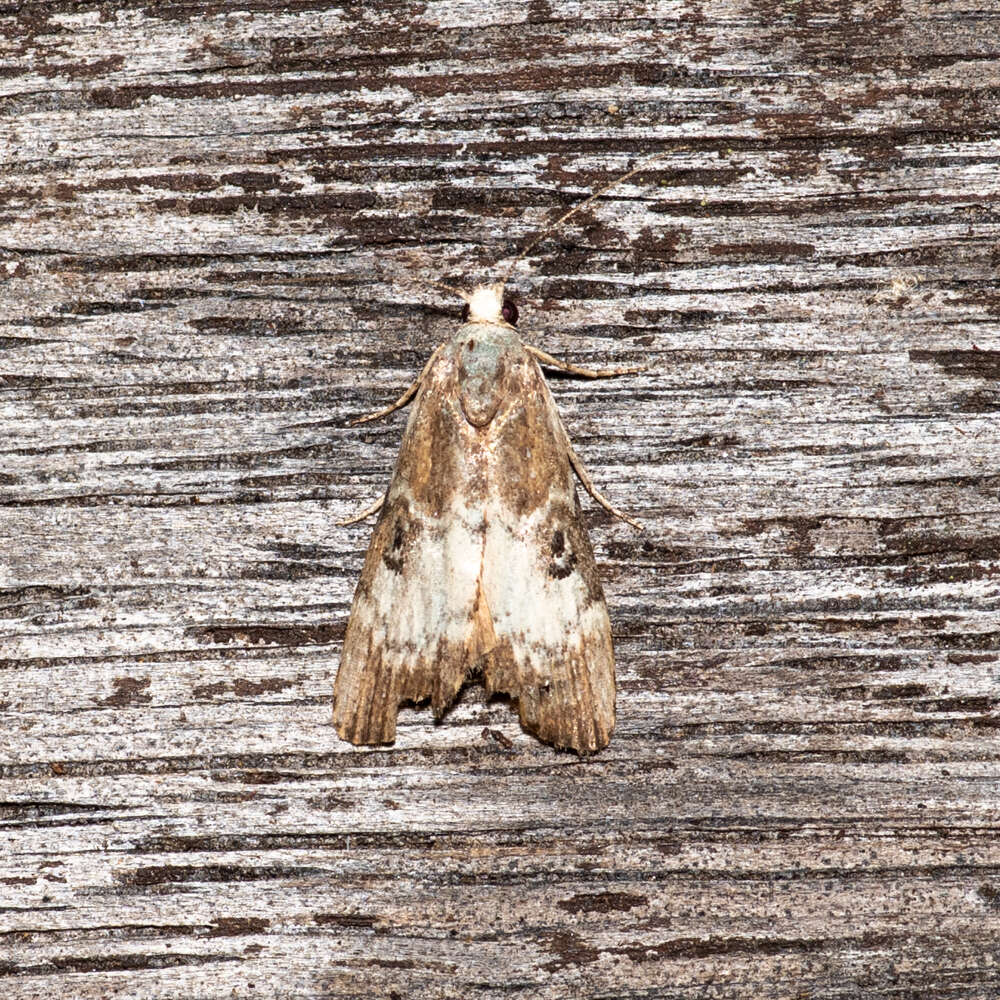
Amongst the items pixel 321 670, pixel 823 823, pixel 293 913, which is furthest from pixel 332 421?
pixel 823 823

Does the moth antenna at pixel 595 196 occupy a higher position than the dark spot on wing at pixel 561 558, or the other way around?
the moth antenna at pixel 595 196

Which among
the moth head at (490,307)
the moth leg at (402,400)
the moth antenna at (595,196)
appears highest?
the moth antenna at (595,196)

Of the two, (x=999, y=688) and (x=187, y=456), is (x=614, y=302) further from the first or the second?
(x=999, y=688)

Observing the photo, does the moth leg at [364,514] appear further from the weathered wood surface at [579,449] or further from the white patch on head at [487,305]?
the white patch on head at [487,305]

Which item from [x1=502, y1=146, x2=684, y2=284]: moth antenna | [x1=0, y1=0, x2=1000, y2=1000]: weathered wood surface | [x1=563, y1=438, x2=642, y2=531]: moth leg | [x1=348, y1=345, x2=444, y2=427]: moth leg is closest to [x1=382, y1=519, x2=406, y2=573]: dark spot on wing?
[x1=0, y1=0, x2=1000, y2=1000]: weathered wood surface

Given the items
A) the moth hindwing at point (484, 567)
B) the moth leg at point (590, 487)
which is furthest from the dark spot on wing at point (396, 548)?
the moth leg at point (590, 487)

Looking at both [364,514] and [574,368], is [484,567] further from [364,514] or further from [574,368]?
[574,368]
